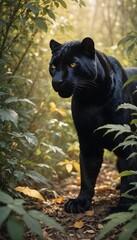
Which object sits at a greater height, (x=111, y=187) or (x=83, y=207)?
(x=111, y=187)

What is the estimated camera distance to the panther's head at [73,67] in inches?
101

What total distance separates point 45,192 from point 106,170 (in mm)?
1365

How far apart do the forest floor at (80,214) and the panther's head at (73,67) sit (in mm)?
772

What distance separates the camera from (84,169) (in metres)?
3.16

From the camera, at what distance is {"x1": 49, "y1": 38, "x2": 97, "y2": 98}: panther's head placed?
255cm

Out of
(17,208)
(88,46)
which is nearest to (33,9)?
(88,46)

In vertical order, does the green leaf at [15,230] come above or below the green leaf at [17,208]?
below

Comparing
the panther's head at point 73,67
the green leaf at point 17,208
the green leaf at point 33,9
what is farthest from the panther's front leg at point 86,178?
the green leaf at point 17,208

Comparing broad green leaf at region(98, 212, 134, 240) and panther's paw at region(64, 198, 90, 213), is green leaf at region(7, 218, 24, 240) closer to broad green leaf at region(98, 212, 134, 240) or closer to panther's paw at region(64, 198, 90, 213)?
broad green leaf at region(98, 212, 134, 240)

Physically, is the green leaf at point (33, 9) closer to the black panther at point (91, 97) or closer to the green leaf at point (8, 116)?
the black panther at point (91, 97)

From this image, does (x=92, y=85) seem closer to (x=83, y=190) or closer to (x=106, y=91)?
(x=106, y=91)

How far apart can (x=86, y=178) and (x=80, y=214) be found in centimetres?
32

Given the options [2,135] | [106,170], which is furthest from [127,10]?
[2,135]

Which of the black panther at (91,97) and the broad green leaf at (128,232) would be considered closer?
the broad green leaf at (128,232)
